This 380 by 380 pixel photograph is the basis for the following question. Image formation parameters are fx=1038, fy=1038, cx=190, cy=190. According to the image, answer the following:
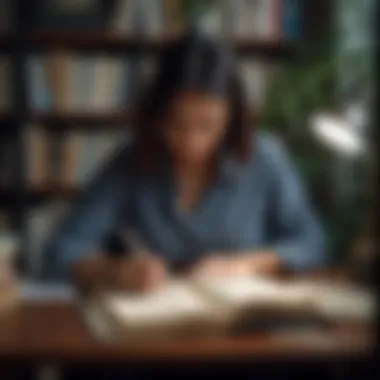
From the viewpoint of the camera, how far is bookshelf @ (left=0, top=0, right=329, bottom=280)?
5.06ft

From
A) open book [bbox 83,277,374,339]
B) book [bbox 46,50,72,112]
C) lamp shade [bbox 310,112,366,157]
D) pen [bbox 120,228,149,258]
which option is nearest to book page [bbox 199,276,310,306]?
open book [bbox 83,277,374,339]

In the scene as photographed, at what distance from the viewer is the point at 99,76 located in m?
1.56

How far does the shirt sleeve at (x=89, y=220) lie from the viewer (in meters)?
1.56

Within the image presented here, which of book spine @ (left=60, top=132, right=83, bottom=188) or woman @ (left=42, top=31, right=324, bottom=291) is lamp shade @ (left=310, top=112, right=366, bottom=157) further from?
book spine @ (left=60, top=132, right=83, bottom=188)

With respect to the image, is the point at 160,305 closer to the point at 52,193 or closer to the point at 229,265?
the point at 229,265

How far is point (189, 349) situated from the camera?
5.13 ft

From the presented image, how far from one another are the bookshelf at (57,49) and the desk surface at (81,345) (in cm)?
10

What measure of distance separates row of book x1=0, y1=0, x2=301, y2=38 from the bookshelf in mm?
11

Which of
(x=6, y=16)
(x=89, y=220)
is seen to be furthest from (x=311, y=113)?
(x=6, y=16)

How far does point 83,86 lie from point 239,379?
51 centimetres

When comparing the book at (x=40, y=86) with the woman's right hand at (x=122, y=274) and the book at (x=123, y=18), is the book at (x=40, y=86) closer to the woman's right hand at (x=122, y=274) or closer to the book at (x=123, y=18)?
the book at (x=123, y=18)

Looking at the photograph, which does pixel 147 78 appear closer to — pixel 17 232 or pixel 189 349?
pixel 17 232

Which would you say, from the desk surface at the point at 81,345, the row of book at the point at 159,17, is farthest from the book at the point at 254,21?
the desk surface at the point at 81,345

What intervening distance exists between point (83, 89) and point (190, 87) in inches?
6.3
